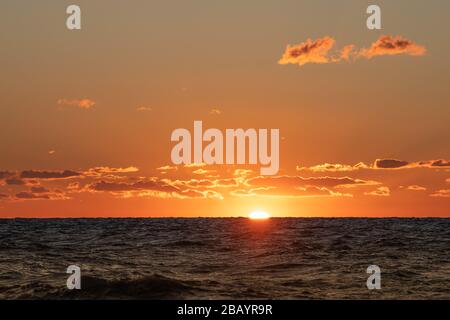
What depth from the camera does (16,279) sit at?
26156 mm

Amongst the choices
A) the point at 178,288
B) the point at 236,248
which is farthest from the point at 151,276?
the point at 236,248

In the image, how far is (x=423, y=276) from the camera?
Answer: 90.3 feet

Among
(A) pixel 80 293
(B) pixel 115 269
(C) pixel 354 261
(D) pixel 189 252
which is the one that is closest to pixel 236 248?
(D) pixel 189 252
